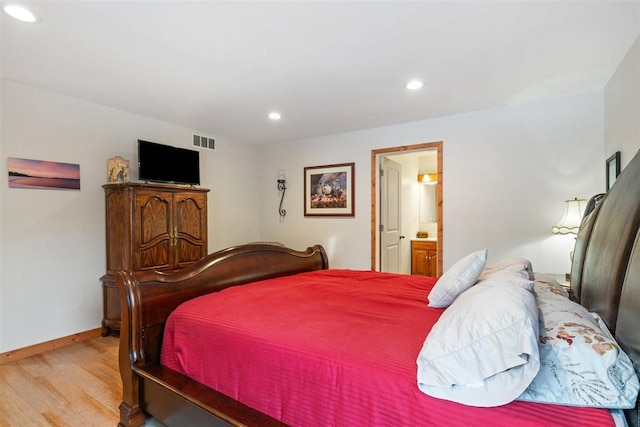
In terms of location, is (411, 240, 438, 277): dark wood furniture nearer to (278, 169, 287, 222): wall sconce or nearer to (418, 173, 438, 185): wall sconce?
(418, 173, 438, 185): wall sconce

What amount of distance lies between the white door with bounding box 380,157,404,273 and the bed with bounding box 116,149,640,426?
222 cm

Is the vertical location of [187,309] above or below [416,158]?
below

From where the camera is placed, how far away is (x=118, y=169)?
136 inches

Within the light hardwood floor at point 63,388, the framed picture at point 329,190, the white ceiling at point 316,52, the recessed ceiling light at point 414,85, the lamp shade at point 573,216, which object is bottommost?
the light hardwood floor at point 63,388

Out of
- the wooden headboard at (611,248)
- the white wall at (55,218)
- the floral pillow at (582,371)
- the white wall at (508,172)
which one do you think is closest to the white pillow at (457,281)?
the wooden headboard at (611,248)

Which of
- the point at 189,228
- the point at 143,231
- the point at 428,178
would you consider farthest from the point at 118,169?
the point at 428,178

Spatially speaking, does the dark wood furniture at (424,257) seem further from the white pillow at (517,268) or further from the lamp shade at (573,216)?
the white pillow at (517,268)

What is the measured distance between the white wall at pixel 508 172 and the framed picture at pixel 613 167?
0.33 meters

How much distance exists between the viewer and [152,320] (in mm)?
1892

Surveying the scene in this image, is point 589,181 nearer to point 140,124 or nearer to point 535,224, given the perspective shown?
point 535,224

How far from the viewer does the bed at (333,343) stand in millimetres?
1021

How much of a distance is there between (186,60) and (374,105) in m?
1.89

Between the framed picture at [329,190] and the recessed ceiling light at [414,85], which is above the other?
the recessed ceiling light at [414,85]

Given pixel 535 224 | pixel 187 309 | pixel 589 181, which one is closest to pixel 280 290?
pixel 187 309
